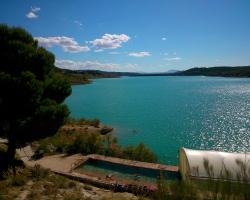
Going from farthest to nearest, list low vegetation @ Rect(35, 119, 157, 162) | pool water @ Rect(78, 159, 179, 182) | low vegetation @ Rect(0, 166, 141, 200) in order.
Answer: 1. low vegetation @ Rect(35, 119, 157, 162)
2. pool water @ Rect(78, 159, 179, 182)
3. low vegetation @ Rect(0, 166, 141, 200)

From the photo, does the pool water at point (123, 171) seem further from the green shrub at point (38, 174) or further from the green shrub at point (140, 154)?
the green shrub at point (38, 174)

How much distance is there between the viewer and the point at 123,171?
18391 mm

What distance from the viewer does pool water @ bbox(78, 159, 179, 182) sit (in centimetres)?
1699

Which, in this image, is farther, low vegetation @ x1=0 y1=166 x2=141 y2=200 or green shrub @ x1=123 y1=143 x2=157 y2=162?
green shrub @ x1=123 y1=143 x2=157 y2=162

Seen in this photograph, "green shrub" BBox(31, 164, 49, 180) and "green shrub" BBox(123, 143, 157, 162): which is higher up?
"green shrub" BBox(31, 164, 49, 180)

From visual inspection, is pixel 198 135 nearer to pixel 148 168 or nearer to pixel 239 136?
pixel 239 136

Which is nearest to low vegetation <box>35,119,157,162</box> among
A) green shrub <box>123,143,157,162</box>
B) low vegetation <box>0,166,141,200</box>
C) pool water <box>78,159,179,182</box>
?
green shrub <box>123,143,157,162</box>

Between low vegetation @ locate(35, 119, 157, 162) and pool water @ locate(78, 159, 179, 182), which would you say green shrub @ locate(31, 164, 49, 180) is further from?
low vegetation @ locate(35, 119, 157, 162)

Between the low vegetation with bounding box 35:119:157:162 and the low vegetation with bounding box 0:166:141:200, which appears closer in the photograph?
the low vegetation with bounding box 0:166:141:200

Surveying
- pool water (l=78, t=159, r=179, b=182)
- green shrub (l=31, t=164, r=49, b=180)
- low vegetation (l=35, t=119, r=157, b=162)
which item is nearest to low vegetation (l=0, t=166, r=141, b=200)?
green shrub (l=31, t=164, r=49, b=180)

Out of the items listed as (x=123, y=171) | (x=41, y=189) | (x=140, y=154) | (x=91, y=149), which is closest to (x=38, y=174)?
(x=41, y=189)

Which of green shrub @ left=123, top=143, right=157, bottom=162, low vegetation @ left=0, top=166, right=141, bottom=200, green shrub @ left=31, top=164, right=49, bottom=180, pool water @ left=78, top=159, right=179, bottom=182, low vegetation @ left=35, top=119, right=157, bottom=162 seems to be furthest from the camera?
low vegetation @ left=35, top=119, right=157, bottom=162

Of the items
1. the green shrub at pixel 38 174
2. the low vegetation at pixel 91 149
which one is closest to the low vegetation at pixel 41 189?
the green shrub at pixel 38 174

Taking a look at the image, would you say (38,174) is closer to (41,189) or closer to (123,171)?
(41,189)
